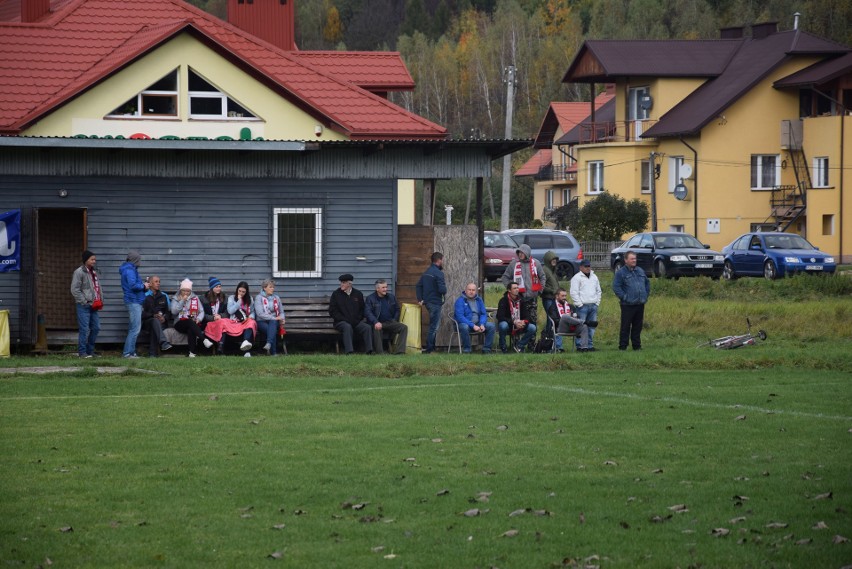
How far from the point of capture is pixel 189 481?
9875 mm

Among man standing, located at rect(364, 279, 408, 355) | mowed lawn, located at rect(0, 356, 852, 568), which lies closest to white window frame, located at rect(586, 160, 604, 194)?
man standing, located at rect(364, 279, 408, 355)

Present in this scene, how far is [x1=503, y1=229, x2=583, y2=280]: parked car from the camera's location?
1575 inches

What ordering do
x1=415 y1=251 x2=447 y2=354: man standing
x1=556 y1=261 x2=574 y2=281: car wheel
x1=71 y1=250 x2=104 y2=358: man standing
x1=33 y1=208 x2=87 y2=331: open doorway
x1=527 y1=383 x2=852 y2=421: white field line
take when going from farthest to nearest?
x1=556 y1=261 x2=574 y2=281: car wheel < x1=33 y1=208 x2=87 y2=331: open doorway < x1=415 y1=251 x2=447 y2=354: man standing < x1=71 y1=250 x2=104 y2=358: man standing < x1=527 y1=383 x2=852 y2=421: white field line

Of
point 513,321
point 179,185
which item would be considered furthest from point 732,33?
point 179,185

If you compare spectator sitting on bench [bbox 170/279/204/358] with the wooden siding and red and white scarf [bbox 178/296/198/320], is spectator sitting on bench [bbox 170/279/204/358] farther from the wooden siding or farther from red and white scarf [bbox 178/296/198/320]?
the wooden siding

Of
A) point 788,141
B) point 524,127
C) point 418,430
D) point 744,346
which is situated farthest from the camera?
point 524,127

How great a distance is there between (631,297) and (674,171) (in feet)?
126

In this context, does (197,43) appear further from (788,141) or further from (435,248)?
(788,141)

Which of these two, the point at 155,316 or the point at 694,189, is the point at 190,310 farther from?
the point at 694,189

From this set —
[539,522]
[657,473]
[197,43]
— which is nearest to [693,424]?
[657,473]

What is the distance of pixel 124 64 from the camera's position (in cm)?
Answer: 2541

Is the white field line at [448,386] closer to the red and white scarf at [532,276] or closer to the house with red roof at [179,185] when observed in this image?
the red and white scarf at [532,276]

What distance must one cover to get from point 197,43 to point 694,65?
36996mm

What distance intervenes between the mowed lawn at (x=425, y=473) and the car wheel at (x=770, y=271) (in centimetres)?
2164
